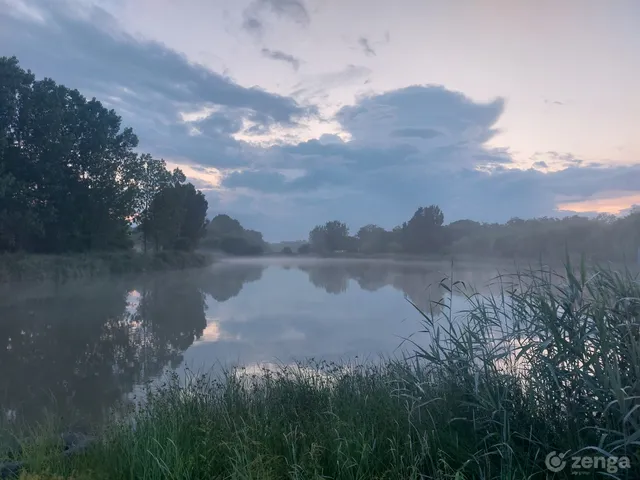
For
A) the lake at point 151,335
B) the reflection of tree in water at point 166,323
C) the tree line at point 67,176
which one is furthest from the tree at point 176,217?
the lake at point 151,335

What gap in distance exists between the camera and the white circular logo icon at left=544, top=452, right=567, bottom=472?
10.8ft

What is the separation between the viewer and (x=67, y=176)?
102ft

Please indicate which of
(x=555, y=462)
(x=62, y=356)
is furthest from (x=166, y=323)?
(x=555, y=462)

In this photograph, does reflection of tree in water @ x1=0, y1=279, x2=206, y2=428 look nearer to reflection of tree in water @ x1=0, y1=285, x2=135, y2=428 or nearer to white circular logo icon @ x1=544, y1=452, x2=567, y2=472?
reflection of tree in water @ x1=0, y1=285, x2=135, y2=428

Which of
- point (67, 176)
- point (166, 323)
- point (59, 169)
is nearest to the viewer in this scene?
point (166, 323)

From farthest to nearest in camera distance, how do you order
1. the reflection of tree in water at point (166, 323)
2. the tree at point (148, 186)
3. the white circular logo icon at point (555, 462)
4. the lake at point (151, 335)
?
1. the tree at point (148, 186)
2. the reflection of tree in water at point (166, 323)
3. the lake at point (151, 335)
4. the white circular logo icon at point (555, 462)

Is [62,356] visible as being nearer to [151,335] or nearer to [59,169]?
[151,335]

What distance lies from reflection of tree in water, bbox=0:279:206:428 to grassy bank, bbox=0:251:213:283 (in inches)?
160

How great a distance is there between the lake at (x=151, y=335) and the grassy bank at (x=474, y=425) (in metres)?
1.54

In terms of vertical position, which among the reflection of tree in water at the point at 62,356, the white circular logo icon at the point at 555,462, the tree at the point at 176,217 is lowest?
the reflection of tree in water at the point at 62,356

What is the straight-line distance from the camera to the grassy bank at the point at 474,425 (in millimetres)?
3326

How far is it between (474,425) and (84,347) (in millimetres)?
11042

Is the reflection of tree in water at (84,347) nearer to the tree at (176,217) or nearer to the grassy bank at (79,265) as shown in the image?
the grassy bank at (79,265)

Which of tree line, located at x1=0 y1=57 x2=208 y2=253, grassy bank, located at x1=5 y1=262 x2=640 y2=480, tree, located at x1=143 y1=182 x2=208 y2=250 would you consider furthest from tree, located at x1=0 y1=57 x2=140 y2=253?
grassy bank, located at x1=5 y1=262 x2=640 y2=480
